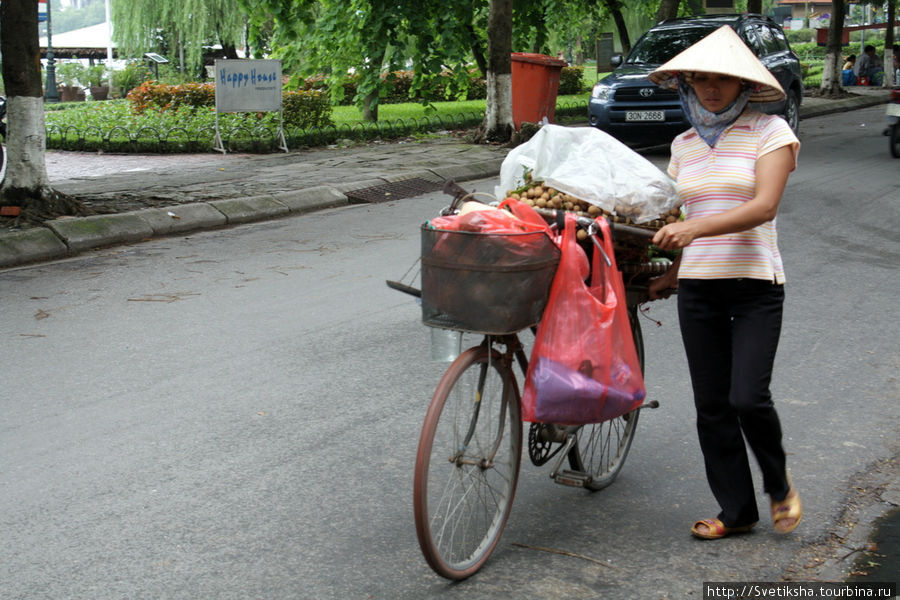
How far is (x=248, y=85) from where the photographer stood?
15.6m

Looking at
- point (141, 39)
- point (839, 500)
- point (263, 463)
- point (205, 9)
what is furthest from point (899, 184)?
point (141, 39)

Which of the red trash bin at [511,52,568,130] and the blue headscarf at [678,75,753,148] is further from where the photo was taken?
the red trash bin at [511,52,568,130]

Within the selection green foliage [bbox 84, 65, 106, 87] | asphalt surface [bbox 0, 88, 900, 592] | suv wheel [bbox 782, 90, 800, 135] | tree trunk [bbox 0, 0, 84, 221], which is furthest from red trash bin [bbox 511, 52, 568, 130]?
green foliage [bbox 84, 65, 106, 87]

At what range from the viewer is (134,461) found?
4371mm

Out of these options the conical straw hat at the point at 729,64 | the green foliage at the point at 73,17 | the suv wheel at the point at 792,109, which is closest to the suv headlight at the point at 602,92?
the suv wheel at the point at 792,109

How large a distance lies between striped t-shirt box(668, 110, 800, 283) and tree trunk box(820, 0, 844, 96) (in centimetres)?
2888

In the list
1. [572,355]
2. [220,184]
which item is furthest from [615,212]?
[220,184]

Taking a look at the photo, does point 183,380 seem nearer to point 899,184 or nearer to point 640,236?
point 640,236

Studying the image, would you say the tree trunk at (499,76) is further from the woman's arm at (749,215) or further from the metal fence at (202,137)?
the woman's arm at (749,215)

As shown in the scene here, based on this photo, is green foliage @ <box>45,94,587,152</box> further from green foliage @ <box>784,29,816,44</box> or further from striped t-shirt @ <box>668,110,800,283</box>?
green foliage @ <box>784,29,816,44</box>

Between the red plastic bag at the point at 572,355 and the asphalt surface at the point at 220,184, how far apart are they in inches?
262

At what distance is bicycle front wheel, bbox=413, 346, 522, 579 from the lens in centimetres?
326

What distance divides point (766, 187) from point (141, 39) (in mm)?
29035

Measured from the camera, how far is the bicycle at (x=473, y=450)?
10.7 feet
